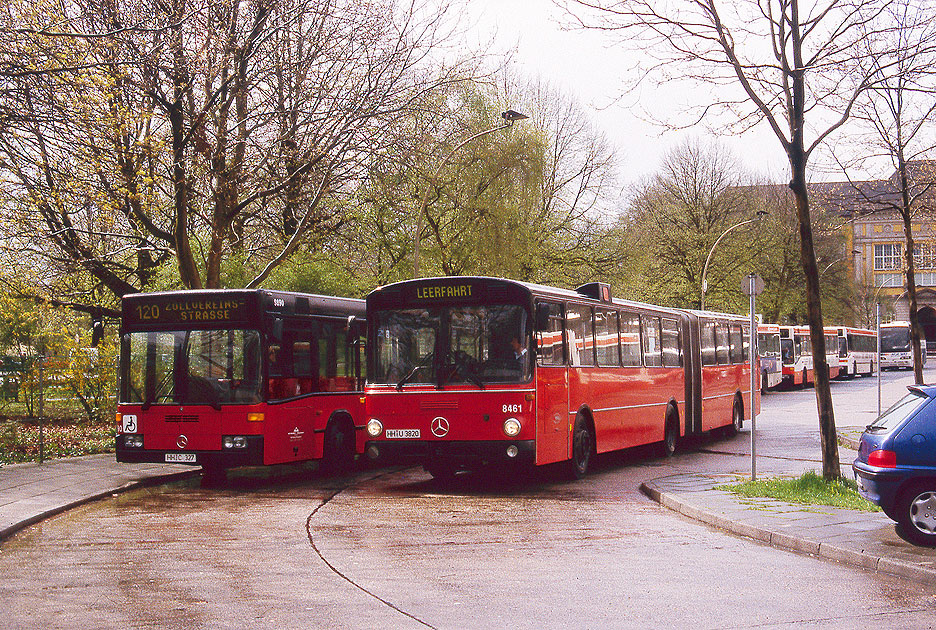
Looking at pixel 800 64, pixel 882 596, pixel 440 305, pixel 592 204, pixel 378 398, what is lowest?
pixel 882 596

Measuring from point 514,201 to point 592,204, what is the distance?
8.58 m

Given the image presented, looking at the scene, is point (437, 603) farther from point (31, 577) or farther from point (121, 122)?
point (121, 122)

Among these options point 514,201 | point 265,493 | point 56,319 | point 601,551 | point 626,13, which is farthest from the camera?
point 514,201

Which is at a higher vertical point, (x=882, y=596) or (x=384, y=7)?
(x=384, y=7)

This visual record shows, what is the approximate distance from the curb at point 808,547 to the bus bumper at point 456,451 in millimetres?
2054

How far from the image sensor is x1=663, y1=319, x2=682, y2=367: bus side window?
806 inches

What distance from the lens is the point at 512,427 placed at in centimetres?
1388

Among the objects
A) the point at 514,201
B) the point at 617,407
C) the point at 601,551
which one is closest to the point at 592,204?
the point at 514,201

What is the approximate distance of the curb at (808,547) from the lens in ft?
27.5

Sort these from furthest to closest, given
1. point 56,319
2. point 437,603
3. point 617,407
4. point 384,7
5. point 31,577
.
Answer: point 56,319, point 384,7, point 617,407, point 31,577, point 437,603

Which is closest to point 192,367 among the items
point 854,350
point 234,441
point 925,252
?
point 234,441

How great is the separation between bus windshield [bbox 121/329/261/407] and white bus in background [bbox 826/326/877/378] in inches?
1952

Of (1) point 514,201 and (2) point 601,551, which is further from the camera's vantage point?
(1) point 514,201

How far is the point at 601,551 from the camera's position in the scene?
9578mm
